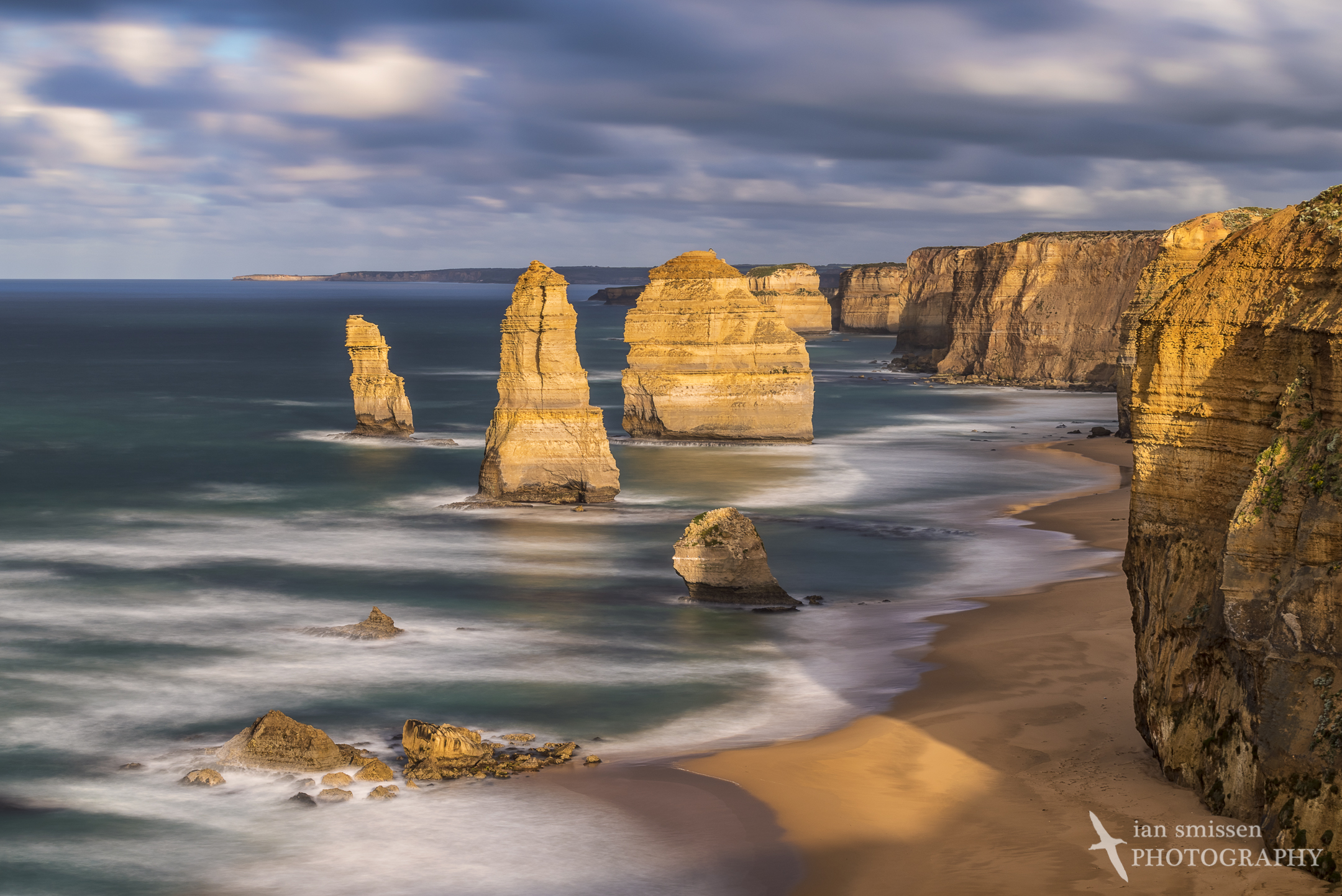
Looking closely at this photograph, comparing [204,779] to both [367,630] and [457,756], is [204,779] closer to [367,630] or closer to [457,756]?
[457,756]

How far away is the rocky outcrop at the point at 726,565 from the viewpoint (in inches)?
1348

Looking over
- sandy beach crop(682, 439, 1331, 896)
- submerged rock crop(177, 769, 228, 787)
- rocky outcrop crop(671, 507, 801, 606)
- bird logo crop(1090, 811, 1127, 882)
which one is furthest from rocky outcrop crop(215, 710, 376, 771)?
rocky outcrop crop(671, 507, 801, 606)

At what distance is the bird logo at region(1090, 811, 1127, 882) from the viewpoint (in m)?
17.2

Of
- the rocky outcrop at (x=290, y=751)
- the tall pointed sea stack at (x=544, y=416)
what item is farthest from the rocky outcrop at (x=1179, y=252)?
the rocky outcrop at (x=290, y=751)

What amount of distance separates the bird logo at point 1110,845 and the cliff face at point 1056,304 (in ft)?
306

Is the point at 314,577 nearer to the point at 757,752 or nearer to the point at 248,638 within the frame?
the point at 248,638

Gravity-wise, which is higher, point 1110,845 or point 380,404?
point 380,404

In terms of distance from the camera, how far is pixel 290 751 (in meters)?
23.5

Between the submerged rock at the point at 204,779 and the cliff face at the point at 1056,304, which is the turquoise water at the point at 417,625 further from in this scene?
the cliff face at the point at 1056,304

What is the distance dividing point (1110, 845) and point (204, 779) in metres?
14.8

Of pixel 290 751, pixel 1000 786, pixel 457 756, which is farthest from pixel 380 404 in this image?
pixel 1000 786

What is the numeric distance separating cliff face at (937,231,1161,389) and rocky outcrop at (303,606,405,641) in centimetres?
8461

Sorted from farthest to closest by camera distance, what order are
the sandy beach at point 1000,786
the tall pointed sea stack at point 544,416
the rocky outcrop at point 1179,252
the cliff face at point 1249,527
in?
the rocky outcrop at point 1179,252, the tall pointed sea stack at point 544,416, the sandy beach at point 1000,786, the cliff face at point 1249,527

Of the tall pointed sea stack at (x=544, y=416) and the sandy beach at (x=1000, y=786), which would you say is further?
the tall pointed sea stack at (x=544, y=416)
